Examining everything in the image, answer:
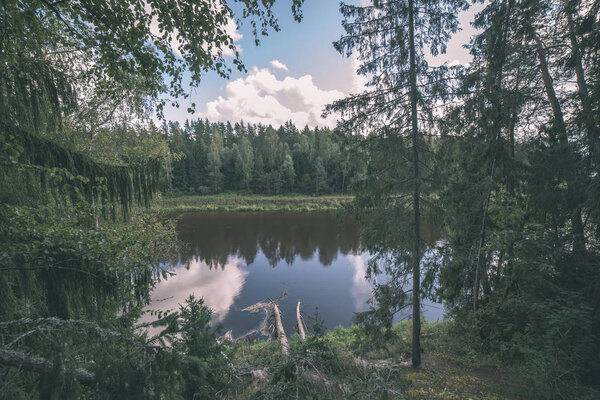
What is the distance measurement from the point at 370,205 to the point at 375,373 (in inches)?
130

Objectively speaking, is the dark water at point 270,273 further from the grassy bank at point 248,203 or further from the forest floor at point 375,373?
the grassy bank at point 248,203

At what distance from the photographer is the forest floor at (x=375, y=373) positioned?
354cm

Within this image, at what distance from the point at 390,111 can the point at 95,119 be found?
27.7 feet

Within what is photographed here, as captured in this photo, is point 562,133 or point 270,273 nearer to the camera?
point 562,133

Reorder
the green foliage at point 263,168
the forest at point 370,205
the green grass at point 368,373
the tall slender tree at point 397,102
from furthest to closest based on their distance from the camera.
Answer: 1. the green foliage at point 263,168
2. the tall slender tree at point 397,102
3. the green grass at point 368,373
4. the forest at point 370,205

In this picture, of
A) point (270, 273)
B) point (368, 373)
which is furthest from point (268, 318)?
point (368, 373)

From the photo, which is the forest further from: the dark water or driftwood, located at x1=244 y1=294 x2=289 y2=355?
the dark water

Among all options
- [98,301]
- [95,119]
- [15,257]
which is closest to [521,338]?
[98,301]

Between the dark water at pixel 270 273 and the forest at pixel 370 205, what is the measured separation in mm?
2117

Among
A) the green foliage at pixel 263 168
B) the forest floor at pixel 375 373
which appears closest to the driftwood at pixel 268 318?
the forest floor at pixel 375 373

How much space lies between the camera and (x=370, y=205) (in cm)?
579

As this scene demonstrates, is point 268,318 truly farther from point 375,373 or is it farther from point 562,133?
point 562,133

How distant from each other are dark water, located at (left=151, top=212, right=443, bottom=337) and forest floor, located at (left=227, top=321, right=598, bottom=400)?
6.56 ft

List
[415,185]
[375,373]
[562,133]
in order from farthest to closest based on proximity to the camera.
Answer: [562,133] < [415,185] < [375,373]
